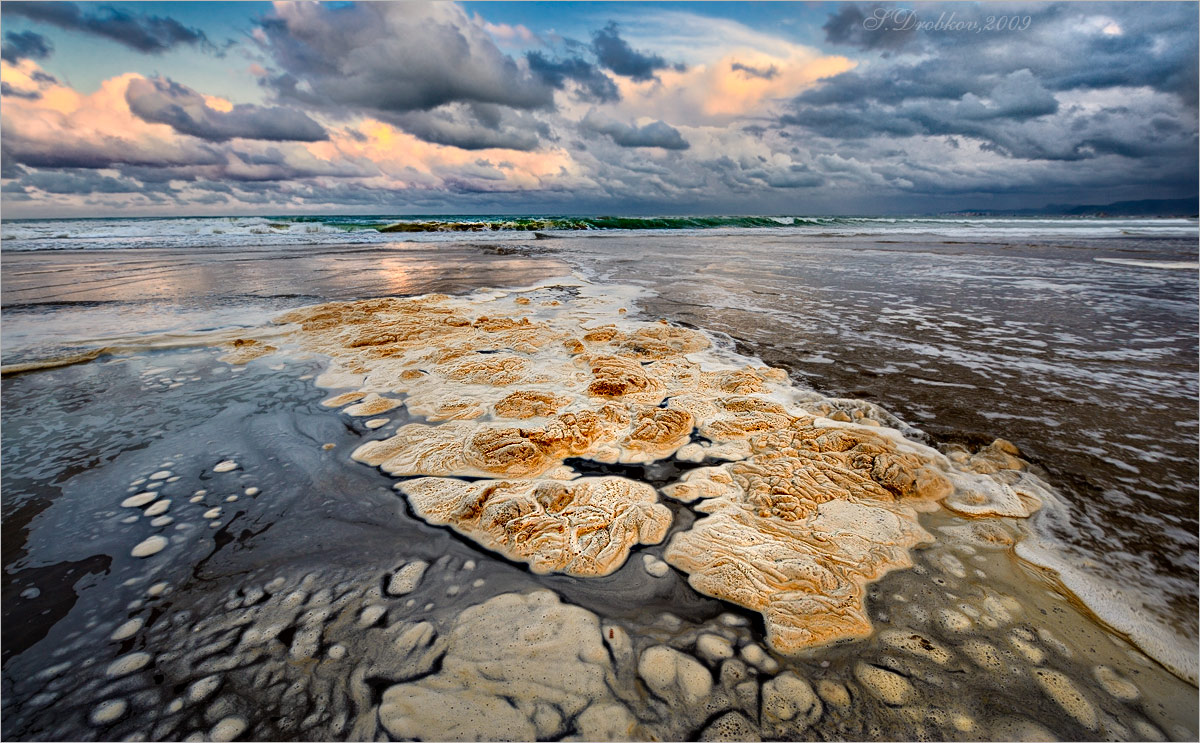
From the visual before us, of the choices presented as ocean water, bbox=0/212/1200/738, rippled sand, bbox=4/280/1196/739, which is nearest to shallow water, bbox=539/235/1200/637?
ocean water, bbox=0/212/1200/738

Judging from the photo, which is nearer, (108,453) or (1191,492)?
(1191,492)

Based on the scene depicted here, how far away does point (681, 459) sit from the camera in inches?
127

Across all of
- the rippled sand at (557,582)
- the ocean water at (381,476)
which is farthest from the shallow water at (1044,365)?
the rippled sand at (557,582)

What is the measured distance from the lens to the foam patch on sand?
7.45 ft

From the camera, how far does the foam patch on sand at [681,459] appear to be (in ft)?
7.45

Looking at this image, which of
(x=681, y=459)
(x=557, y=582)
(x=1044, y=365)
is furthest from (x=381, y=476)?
(x=1044, y=365)

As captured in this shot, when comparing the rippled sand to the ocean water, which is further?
the ocean water

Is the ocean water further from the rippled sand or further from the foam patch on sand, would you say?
the foam patch on sand

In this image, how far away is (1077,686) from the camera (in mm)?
1669

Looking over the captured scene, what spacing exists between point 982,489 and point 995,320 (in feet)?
19.4

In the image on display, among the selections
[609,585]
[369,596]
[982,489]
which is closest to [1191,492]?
[982,489]

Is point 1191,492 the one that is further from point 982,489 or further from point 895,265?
point 895,265

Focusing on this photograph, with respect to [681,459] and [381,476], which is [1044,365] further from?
[381,476]

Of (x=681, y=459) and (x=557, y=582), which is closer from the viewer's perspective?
(x=557, y=582)
